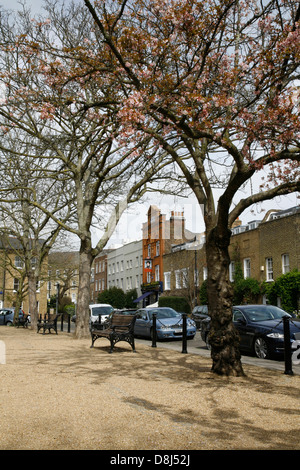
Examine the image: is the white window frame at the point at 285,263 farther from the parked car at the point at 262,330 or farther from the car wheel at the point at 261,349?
the car wheel at the point at 261,349

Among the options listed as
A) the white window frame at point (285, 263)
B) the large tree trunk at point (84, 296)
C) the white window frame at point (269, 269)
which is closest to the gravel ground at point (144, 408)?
the large tree trunk at point (84, 296)

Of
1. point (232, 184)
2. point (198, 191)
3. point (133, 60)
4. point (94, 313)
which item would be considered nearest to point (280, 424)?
point (232, 184)

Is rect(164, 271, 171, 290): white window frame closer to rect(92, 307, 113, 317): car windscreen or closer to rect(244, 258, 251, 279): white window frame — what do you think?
rect(244, 258, 251, 279): white window frame

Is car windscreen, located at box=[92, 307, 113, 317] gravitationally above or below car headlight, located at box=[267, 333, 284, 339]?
above

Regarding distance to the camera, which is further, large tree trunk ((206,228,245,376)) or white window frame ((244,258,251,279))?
white window frame ((244,258,251,279))

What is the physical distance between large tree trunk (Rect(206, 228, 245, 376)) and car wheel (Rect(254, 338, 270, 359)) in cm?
384

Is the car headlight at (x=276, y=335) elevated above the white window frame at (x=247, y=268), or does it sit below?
below

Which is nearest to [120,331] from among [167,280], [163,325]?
[163,325]

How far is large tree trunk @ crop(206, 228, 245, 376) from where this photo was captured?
8.26m

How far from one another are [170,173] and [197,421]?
49.5ft

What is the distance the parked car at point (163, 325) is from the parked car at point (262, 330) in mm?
3949

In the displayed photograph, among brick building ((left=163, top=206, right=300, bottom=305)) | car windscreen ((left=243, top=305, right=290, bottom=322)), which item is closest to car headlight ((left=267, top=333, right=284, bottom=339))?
car windscreen ((left=243, top=305, right=290, bottom=322))

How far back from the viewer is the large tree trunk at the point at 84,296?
1850cm
